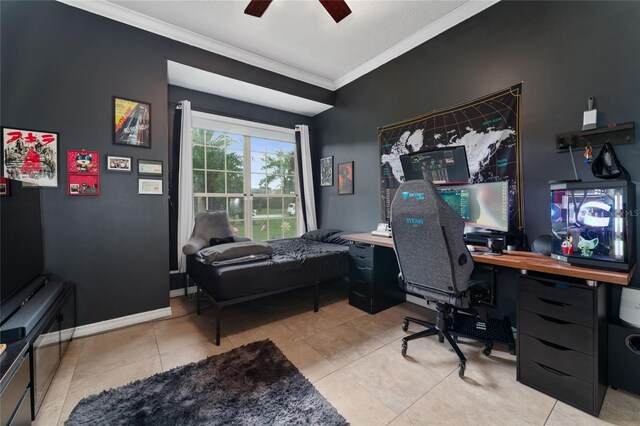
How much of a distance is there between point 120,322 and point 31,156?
5.30ft

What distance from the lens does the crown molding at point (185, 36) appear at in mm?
2307

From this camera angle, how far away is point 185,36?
2.73m

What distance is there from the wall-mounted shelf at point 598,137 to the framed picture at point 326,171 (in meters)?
2.79

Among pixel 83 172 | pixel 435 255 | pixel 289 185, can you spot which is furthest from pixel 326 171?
pixel 83 172

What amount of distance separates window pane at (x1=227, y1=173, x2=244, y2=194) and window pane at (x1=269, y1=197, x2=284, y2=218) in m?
0.53

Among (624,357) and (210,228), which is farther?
(210,228)

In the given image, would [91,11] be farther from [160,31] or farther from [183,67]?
[183,67]

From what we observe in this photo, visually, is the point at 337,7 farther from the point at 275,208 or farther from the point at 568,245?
the point at 275,208

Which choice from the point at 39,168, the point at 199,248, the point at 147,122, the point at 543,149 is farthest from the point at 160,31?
the point at 543,149

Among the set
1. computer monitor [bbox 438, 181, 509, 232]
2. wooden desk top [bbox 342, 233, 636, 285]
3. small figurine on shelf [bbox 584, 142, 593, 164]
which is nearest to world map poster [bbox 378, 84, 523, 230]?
computer monitor [bbox 438, 181, 509, 232]

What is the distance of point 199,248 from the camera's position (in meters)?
2.77

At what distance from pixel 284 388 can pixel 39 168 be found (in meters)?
2.64

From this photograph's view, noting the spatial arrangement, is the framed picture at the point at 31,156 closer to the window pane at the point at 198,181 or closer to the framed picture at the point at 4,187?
the framed picture at the point at 4,187

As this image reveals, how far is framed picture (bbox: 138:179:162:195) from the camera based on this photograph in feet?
8.29
